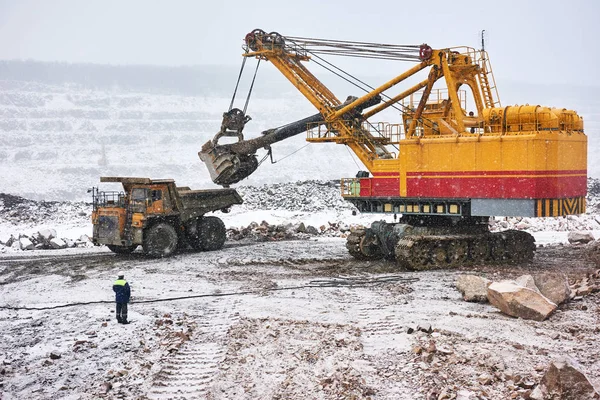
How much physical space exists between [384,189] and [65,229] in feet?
45.1

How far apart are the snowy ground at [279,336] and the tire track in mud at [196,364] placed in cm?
3

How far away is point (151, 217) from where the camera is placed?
19828 millimetres

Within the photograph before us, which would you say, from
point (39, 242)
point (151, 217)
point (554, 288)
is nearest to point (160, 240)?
point (151, 217)

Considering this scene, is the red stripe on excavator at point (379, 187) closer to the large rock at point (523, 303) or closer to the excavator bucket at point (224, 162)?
the excavator bucket at point (224, 162)

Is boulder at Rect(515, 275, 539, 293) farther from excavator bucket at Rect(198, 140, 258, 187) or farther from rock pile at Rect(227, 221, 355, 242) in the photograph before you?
rock pile at Rect(227, 221, 355, 242)

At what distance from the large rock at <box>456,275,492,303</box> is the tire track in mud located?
14.0ft

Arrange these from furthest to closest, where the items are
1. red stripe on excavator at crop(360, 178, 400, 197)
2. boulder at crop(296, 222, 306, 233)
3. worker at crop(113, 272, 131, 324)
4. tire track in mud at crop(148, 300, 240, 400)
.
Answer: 1. boulder at crop(296, 222, 306, 233)
2. red stripe on excavator at crop(360, 178, 400, 197)
3. worker at crop(113, 272, 131, 324)
4. tire track in mud at crop(148, 300, 240, 400)

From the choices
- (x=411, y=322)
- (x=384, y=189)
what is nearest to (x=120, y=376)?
(x=411, y=322)

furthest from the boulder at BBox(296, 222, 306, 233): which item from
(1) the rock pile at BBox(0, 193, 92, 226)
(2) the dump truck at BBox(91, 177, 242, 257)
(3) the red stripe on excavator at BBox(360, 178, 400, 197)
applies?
(1) the rock pile at BBox(0, 193, 92, 226)

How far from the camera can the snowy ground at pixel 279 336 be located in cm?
889

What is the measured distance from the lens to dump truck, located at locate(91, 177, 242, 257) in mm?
19734

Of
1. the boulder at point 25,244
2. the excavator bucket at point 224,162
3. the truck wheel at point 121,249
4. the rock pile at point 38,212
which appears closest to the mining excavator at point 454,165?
the excavator bucket at point 224,162

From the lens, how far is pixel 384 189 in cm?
1838

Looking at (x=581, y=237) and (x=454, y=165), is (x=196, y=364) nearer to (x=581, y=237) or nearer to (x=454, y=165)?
(x=454, y=165)
